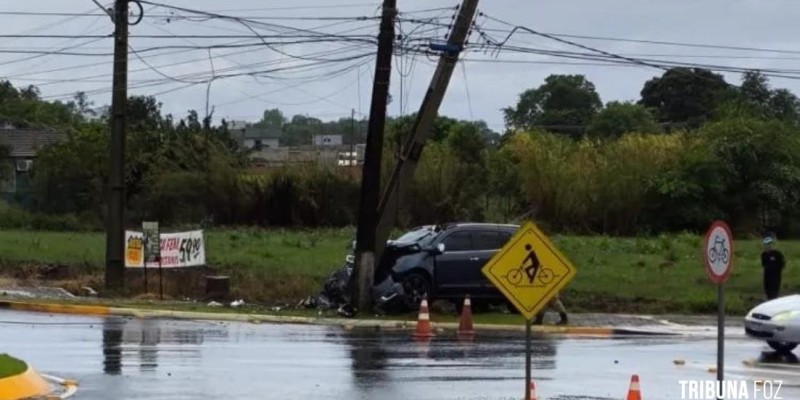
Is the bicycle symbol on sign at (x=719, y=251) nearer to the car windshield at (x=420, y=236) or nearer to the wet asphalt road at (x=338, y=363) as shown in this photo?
the wet asphalt road at (x=338, y=363)

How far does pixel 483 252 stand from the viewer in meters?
27.3

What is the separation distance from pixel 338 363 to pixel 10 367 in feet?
16.0

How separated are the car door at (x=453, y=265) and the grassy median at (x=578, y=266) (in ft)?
11.1

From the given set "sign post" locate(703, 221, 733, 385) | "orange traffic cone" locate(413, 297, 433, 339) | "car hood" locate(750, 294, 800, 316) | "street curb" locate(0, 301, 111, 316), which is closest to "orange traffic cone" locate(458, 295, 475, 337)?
"orange traffic cone" locate(413, 297, 433, 339)

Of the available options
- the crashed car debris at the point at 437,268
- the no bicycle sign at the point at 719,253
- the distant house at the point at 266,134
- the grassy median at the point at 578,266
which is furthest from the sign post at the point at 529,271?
the distant house at the point at 266,134

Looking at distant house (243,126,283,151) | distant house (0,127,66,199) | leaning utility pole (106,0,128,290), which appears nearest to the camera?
leaning utility pole (106,0,128,290)

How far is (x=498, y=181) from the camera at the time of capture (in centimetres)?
6662

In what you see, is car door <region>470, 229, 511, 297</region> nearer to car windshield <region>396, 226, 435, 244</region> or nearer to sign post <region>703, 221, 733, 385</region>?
car windshield <region>396, 226, 435, 244</region>

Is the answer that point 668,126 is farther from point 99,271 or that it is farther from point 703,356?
point 703,356

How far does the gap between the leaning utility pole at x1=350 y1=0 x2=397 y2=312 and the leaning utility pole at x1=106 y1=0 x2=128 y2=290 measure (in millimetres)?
6852

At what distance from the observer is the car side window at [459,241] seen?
27312 millimetres

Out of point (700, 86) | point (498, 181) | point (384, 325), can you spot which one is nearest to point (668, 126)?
point (700, 86)

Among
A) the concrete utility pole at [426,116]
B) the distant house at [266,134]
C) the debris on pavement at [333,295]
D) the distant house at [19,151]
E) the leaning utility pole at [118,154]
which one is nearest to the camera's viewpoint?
the concrete utility pole at [426,116]

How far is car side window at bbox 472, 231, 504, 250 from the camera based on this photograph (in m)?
27.5
